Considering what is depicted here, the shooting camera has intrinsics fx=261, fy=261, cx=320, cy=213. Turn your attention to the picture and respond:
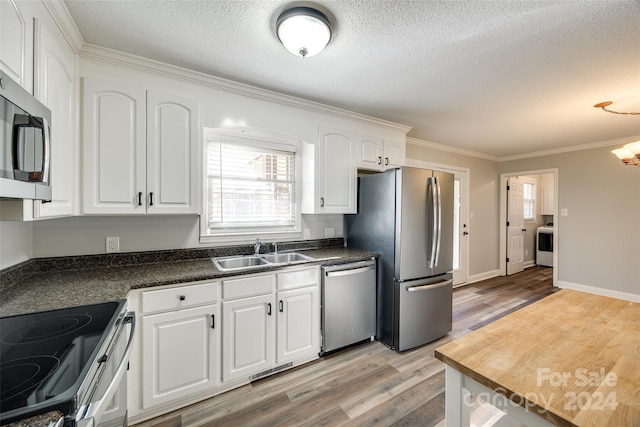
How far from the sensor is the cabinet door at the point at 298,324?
216 cm

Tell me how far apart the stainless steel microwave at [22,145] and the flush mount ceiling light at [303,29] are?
1.22 metres

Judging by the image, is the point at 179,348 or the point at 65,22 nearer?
the point at 65,22

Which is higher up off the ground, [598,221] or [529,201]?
[529,201]

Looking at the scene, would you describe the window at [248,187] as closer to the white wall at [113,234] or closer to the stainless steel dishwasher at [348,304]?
the white wall at [113,234]

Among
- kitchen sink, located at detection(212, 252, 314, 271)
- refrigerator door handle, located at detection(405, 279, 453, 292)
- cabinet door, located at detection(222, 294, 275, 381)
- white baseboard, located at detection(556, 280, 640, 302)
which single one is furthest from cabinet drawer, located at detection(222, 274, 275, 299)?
white baseboard, located at detection(556, 280, 640, 302)

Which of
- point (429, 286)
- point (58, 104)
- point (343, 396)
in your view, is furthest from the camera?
point (429, 286)

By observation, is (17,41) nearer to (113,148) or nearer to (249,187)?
(113,148)

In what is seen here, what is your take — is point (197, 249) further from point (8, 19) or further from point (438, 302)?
point (438, 302)

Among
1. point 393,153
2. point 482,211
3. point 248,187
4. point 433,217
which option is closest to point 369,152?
point 393,153

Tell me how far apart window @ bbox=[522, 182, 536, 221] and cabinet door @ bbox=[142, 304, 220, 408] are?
677 cm

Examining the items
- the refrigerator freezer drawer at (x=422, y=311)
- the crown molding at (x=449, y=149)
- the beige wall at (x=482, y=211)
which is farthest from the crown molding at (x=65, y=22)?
the beige wall at (x=482, y=211)

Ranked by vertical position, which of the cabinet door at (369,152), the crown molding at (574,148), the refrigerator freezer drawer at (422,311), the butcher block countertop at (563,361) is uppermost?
the crown molding at (574,148)

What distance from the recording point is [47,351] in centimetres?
92

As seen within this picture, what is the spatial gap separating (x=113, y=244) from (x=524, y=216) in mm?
7311
